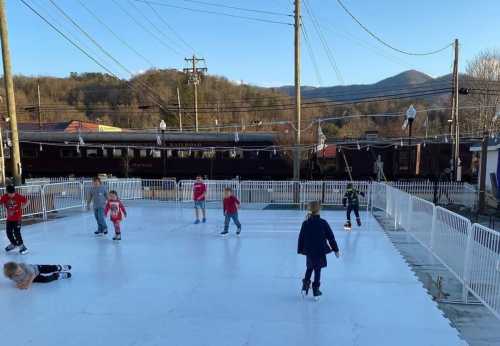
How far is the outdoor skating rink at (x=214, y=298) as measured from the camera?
3.91 meters

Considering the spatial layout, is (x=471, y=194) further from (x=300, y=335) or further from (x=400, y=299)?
(x=300, y=335)

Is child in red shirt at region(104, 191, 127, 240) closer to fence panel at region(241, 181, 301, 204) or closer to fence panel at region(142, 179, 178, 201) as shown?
fence panel at region(142, 179, 178, 201)

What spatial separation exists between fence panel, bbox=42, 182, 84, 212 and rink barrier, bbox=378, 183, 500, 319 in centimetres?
1034

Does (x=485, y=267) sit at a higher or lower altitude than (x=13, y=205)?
lower

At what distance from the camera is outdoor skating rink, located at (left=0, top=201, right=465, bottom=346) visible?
12.8ft

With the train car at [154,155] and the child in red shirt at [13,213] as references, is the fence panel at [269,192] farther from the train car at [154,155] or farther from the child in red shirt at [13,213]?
the train car at [154,155]

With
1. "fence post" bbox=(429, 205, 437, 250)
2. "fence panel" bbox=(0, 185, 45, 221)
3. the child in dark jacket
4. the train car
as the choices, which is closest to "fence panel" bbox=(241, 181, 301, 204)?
"fence panel" bbox=(0, 185, 45, 221)

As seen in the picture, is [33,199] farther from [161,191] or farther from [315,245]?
[315,245]

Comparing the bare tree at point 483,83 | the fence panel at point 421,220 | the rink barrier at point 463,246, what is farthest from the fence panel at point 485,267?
the bare tree at point 483,83

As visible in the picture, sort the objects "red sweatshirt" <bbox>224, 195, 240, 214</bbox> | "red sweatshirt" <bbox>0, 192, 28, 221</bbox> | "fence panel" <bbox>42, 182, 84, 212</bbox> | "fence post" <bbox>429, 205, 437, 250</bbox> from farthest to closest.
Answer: "fence panel" <bbox>42, 182, 84, 212</bbox> → "red sweatshirt" <bbox>224, 195, 240, 214</bbox> → "red sweatshirt" <bbox>0, 192, 28, 221</bbox> → "fence post" <bbox>429, 205, 437, 250</bbox>

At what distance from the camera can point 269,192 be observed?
50.1 ft

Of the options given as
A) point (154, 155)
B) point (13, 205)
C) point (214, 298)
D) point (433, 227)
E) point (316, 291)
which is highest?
point (154, 155)

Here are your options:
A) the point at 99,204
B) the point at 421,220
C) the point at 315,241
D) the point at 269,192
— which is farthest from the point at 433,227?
the point at 269,192

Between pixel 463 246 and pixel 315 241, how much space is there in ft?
6.82
